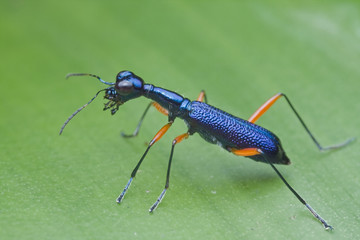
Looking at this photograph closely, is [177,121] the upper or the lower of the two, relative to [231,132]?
lower

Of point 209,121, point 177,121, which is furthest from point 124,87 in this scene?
point 177,121

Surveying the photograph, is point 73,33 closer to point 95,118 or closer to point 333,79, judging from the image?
point 95,118

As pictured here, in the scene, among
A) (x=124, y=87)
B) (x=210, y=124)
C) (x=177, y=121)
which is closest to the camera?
(x=124, y=87)

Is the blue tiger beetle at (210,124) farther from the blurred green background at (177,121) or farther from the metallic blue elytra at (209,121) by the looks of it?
the blurred green background at (177,121)

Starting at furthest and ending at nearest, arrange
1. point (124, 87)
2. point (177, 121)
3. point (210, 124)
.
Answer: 1. point (177, 121)
2. point (210, 124)
3. point (124, 87)

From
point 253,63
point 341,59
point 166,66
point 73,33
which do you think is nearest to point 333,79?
point 341,59

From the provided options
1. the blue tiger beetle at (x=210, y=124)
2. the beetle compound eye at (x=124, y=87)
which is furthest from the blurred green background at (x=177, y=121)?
the beetle compound eye at (x=124, y=87)

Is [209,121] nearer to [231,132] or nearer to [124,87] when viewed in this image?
[231,132]
